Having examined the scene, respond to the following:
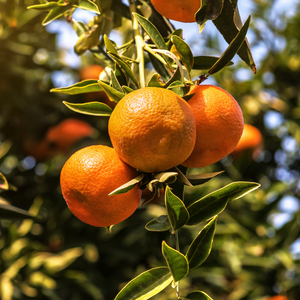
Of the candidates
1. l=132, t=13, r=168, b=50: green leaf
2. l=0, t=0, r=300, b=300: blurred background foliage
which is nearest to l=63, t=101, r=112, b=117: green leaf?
l=132, t=13, r=168, b=50: green leaf

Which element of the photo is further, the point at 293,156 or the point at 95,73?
the point at 293,156

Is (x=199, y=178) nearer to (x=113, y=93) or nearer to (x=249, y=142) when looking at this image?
(x=113, y=93)

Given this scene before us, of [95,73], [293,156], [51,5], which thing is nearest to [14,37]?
[95,73]

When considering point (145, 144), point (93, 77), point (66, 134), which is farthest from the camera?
point (93, 77)

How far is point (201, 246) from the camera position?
66 cm

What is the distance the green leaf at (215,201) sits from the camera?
2.15 feet

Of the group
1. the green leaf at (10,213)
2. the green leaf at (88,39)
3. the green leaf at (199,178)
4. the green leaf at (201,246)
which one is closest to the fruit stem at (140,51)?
the green leaf at (88,39)

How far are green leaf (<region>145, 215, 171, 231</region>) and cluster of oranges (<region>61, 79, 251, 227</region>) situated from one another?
2.5 inches

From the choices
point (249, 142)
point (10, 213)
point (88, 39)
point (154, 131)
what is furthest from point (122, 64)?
point (249, 142)

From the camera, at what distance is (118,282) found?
6.06 ft

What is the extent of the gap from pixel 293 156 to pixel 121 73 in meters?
1.94

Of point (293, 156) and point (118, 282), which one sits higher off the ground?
point (293, 156)

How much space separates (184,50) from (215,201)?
32 cm

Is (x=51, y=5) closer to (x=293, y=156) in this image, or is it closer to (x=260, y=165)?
(x=260, y=165)
